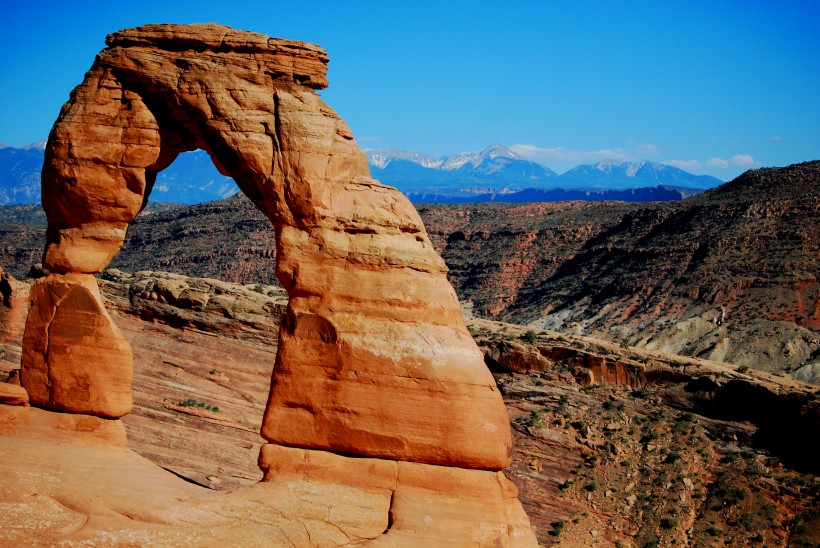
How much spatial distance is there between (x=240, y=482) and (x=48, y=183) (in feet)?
37.9

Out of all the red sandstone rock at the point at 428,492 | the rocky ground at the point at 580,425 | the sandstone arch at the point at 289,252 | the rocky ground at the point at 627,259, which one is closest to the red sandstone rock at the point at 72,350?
the sandstone arch at the point at 289,252

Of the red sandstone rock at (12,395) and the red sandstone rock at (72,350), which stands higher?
the red sandstone rock at (72,350)

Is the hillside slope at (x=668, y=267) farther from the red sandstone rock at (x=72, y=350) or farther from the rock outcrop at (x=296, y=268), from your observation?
the red sandstone rock at (x=72, y=350)

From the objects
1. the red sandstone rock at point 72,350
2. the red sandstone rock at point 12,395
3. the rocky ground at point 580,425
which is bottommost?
the rocky ground at point 580,425

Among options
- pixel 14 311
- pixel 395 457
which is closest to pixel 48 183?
pixel 395 457

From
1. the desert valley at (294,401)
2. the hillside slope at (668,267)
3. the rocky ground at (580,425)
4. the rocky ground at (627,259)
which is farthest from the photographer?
the rocky ground at (627,259)

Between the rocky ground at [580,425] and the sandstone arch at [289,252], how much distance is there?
7.91 m

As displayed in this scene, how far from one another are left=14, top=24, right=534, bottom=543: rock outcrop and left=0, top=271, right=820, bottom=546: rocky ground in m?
8.24

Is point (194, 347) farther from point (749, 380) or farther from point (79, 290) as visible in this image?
point (749, 380)

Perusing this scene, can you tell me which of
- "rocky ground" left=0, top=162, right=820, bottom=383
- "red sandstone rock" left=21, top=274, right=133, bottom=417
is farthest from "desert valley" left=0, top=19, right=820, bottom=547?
"rocky ground" left=0, top=162, right=820, bottom=383

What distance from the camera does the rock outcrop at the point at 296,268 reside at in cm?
1670

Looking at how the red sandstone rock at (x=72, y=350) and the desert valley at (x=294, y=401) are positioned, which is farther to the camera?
the red sandstone rock at (x=72, y=350)

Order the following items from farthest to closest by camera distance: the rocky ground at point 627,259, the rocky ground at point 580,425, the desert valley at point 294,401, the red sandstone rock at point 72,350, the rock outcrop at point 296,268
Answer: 1. the rocky ground at point 627,259
2. the rocky ground at point 580,425
3. the red sandstone rock at point 72,350
4. the rock outcrop at point 296,268
5. the desert valley at point 294,401

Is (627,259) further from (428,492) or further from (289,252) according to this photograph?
(428,492)
